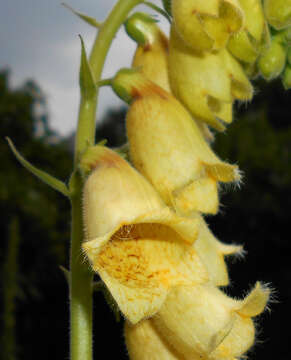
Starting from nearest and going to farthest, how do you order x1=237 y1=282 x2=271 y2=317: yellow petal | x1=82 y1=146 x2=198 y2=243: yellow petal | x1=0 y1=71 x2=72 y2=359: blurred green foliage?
x1=82 y1=146 x2=198 y2=243: yellow petal < x1=237 y1=282 x2=271 y2=317: yellow petal < x1=0 y1=71 x2=72 y2=359: blurred green foliage

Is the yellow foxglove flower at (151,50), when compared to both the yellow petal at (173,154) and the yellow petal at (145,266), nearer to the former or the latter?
the yellow petal at (173,154)

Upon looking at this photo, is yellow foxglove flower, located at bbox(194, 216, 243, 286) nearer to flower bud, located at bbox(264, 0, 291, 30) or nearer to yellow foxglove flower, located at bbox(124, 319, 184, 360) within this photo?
yellow foxglove flower, located at bbox(124, 319, 184, 360)

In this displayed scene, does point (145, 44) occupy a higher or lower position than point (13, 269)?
higher

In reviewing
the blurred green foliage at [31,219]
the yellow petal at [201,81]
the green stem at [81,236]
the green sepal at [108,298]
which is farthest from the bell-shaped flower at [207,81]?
the blurred green foliage at [31,219]

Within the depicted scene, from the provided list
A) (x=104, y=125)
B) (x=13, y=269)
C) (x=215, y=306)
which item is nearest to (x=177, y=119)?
(x=215, y=306)

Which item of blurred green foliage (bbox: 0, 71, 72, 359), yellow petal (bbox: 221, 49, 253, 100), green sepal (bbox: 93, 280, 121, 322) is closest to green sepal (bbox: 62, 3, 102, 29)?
yellow petal (bbox: 221, 49, 253, 100)

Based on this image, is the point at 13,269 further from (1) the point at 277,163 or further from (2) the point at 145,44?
(1) the point at 277,163
